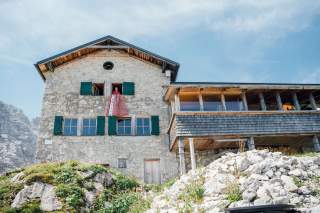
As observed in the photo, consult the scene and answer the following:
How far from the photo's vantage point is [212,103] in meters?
19.0

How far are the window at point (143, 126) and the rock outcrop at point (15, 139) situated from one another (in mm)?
Answer: 26569

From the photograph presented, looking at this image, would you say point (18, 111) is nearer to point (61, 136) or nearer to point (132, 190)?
point (61, 136)

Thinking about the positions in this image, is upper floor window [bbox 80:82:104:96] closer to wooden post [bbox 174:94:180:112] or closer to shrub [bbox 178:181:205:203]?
wooden post [bbox 174:94:180:112]

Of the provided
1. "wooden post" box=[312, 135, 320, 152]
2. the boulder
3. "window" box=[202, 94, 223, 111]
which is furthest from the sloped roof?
the boulder

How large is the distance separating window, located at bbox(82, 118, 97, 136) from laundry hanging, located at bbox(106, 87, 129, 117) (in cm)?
105

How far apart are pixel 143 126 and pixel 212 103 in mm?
4527

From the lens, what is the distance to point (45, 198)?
41.2 ft

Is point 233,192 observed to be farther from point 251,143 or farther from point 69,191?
point 251,143

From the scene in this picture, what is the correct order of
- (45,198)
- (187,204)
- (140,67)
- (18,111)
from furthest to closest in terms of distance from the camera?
(18,111) → (140,67) → (45,198) → (187,204)

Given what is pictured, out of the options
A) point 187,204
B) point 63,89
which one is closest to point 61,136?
point 63,89

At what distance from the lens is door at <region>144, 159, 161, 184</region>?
18.3 m

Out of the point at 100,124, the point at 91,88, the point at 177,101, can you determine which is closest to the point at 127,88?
the point at 91,88

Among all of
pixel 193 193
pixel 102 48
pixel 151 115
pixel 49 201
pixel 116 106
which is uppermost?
pixel 102 48

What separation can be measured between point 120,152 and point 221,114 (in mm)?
6362
